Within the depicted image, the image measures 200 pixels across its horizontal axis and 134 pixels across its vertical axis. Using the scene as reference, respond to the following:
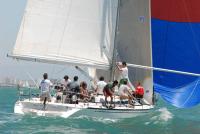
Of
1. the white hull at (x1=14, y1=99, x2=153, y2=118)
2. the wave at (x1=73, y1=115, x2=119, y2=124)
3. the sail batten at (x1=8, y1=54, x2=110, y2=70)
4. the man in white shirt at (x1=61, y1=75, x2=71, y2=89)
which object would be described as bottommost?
the wave at (x1=73, y1=115, x2=119, y2=124)

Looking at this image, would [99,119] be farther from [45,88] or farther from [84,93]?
[45,88]

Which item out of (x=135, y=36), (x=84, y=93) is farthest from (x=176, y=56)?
(x=84, y=93)

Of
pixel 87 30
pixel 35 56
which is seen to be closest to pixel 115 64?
pixel 87 30

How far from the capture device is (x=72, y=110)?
20516mm

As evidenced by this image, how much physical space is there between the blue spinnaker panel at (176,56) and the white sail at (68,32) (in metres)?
3.88

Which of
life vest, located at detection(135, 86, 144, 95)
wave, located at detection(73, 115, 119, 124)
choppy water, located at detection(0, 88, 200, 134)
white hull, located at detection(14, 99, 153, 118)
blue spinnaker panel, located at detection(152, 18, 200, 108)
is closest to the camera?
choppy water, located at detection(0, 88, 200, 134)

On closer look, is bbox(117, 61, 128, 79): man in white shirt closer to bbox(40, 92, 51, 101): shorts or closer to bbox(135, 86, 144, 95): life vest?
bbox(135, 86, 144, 95): life vest

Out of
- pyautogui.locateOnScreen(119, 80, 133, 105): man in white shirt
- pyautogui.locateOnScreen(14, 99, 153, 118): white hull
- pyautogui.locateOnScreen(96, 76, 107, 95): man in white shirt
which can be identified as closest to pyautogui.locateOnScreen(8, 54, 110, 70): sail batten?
pyautogui.locateOnScreen(96, 76, 107, 95): man in white shirt

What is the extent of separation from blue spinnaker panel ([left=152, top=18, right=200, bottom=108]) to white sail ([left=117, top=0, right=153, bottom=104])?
161 centimetres

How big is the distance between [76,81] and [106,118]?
7.23 ft

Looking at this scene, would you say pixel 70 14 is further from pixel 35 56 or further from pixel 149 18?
pixel 149 18

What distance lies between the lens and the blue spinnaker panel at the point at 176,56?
85.6ft

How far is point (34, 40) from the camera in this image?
22531 mm

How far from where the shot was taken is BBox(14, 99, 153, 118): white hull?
20605 mm
